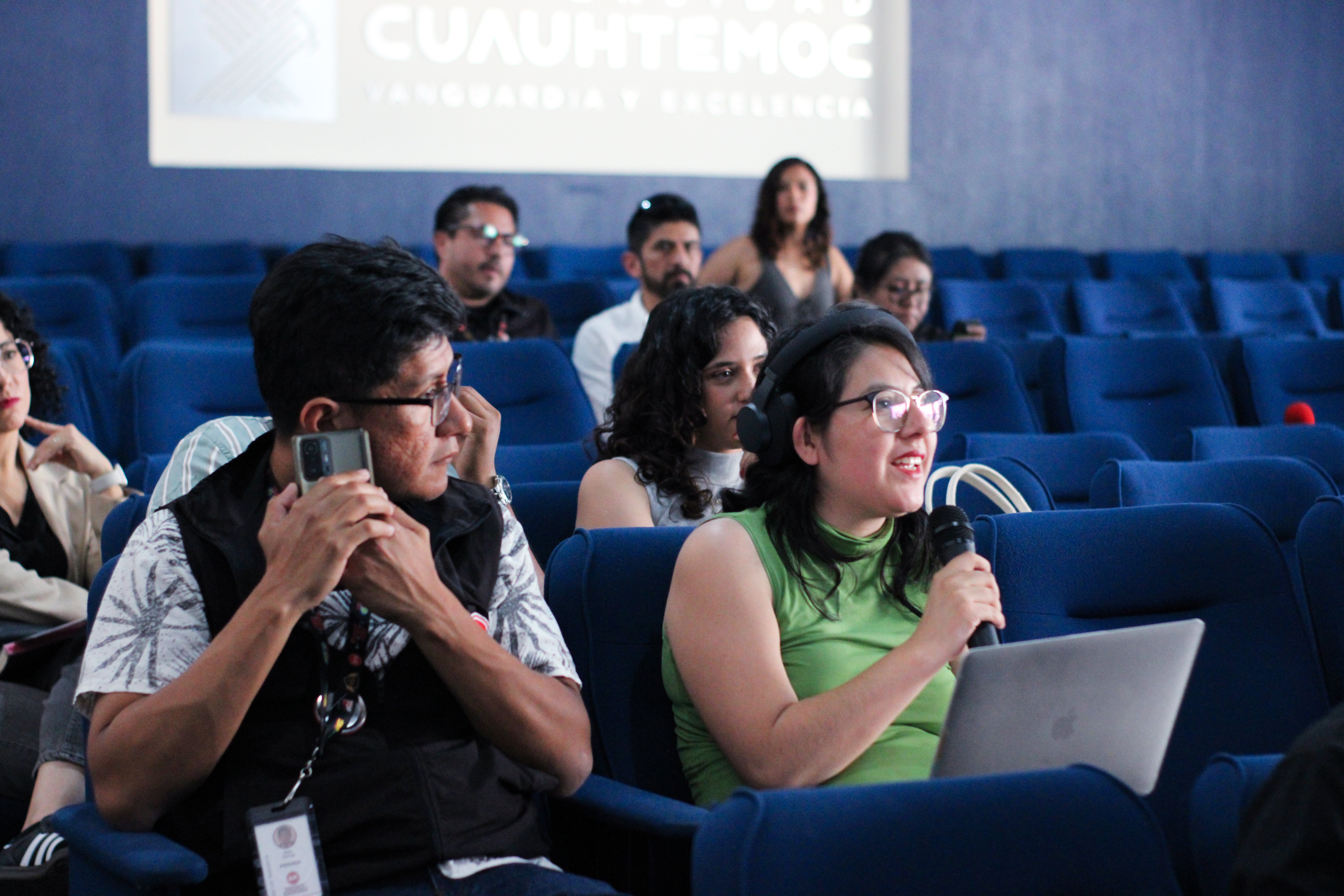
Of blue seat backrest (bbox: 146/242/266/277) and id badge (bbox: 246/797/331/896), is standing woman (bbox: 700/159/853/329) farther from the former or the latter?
id badge (bbox: 246/797/331/896)

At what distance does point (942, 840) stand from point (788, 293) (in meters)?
3.85

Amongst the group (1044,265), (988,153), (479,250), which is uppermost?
(988,153)

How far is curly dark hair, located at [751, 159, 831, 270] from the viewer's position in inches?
193

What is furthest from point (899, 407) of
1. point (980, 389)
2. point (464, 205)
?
point (464, 205)

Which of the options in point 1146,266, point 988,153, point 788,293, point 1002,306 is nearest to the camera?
point 788,293

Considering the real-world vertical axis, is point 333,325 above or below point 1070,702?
above

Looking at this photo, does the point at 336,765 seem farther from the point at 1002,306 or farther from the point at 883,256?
the point at 1002,306

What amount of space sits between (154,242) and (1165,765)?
22.1 feet

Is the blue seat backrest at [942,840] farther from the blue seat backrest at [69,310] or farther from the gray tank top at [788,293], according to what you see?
the blue seat backrest at [69,310]

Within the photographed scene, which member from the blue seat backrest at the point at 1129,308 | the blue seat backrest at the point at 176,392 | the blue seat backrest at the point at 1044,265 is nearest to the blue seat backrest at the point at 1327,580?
the blue seat backrest at the point at 176,392

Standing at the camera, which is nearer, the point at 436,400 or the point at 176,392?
the point at 436,400

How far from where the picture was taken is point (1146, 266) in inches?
343

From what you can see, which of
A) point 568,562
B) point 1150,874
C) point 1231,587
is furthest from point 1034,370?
point 1150,874

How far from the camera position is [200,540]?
1343 millimetres
